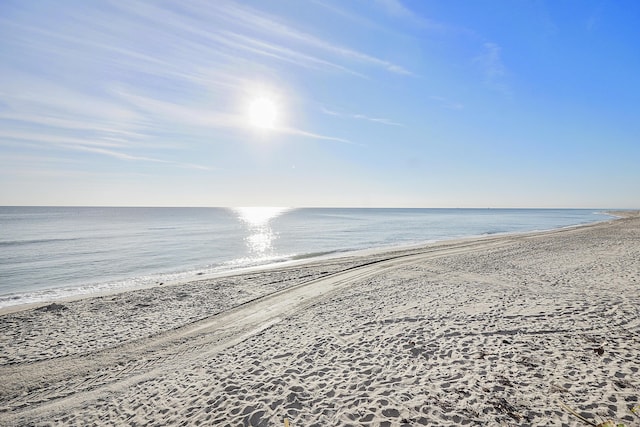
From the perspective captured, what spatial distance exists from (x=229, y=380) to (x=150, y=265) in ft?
69.3

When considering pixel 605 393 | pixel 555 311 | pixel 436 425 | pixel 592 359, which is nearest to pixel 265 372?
pixel 436 425

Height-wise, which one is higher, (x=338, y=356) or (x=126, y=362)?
(x=338, y=356)

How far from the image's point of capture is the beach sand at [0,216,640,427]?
18.5 feet

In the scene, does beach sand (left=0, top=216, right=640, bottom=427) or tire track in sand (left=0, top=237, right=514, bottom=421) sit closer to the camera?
beach sand (left=0, top=216, right=640, bottom=427)

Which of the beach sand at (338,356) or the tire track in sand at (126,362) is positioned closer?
the beach sand at (338,356)

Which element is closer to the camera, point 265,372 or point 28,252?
point 265,372

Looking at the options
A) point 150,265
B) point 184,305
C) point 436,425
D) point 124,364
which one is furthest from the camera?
point 150,265

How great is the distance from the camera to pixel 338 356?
25.4 ft

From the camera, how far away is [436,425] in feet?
16.7

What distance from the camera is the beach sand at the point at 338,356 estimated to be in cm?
563

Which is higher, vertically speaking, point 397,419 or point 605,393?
point 605,393

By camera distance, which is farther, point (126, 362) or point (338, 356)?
point (126, 362)

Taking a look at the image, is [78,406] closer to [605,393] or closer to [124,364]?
[124,364]

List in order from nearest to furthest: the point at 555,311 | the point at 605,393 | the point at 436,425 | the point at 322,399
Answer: the point at 436,425, the point at 605,393, the point at 322,399, the point at 555,311
